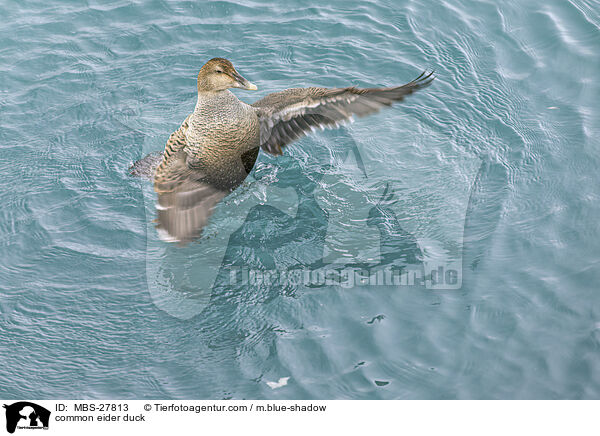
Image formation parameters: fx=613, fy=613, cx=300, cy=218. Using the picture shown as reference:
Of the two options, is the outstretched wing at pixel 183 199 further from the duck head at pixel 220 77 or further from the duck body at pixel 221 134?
the duck head at pixel 220 77

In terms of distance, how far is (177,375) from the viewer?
4.33 m

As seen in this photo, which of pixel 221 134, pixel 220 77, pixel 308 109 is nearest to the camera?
pixel 220 77

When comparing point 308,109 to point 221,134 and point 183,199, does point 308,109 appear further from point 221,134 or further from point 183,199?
point 183,199

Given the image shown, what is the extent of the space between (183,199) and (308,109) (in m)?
1.39

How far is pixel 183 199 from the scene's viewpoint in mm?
5320

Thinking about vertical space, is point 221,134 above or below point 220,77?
below

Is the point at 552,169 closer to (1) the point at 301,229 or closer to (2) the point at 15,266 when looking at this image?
(1) the point at 301,229

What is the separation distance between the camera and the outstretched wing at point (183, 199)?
16.8 ft

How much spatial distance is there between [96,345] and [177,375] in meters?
0.73

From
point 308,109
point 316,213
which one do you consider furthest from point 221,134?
point 316,213

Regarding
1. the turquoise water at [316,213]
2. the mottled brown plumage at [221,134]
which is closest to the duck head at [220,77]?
the mottled brown plumage at [221,134]

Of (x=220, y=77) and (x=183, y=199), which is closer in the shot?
(x=220, y=77)

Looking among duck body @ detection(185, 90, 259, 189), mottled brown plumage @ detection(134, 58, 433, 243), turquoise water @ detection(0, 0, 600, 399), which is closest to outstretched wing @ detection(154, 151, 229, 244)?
mottled brown plumage @ detection(134, 58, 433, 243)
